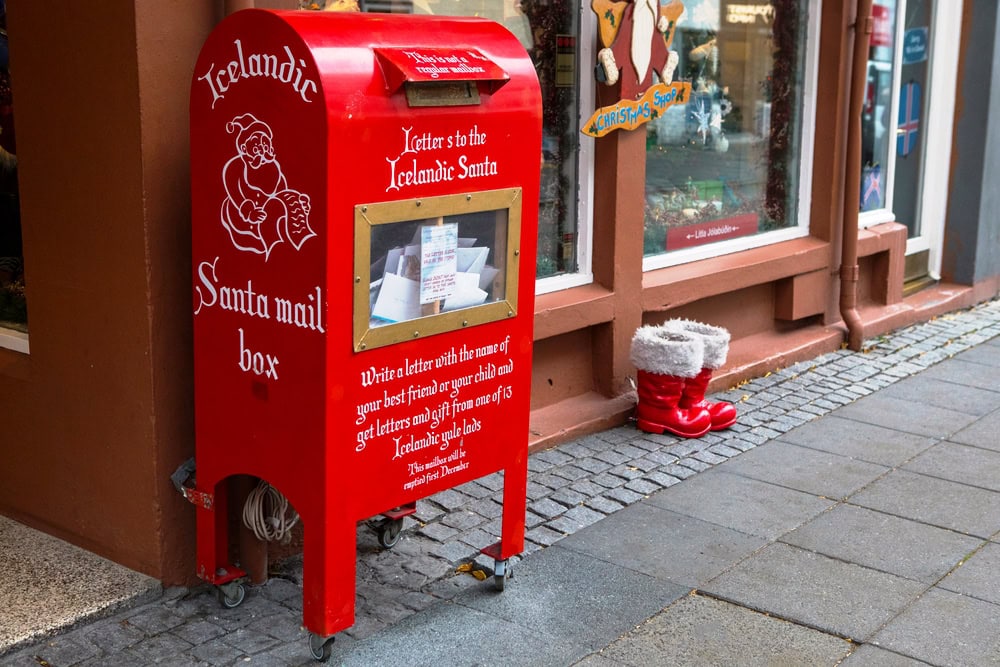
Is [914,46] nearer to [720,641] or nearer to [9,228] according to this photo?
[720,641]

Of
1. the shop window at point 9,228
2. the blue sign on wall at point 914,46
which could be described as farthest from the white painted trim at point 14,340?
the blue sign on wall at point 914,46

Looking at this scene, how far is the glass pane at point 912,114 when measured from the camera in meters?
8.82

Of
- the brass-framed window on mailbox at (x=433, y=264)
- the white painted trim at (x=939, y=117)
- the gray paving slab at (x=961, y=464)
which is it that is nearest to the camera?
the brass-framed window on mailbox at (x=433, y=264)

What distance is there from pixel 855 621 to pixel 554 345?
2.29m

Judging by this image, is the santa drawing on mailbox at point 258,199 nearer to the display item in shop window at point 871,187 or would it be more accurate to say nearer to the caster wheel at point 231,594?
the caster wheel at point 231,594

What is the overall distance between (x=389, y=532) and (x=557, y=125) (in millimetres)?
2416

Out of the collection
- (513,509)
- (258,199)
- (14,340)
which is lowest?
(513,509)

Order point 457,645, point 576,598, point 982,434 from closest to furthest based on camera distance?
point 457,645
point 576,598
point 982,434

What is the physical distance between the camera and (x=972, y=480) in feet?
17.9

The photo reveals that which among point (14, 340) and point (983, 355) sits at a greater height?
point (14, 340)

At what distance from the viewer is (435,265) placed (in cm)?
372

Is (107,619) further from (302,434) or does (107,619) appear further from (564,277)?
(564,277)

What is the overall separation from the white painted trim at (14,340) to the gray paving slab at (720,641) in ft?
7.99

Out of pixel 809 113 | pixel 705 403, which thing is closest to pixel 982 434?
pixel 705 403
